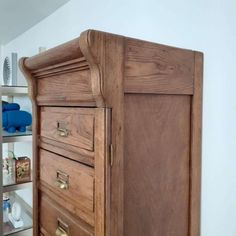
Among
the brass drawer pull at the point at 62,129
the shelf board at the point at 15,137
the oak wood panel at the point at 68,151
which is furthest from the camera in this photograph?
the shelf board at the point at 15,137

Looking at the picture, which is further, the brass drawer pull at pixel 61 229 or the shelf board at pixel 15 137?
the shelf board at pixel 15 137

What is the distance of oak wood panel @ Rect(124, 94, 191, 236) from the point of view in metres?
0.70

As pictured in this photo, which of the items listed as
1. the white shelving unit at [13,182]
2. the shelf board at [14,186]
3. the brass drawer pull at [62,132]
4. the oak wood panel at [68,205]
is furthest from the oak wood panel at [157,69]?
the shelf board at [14,186]

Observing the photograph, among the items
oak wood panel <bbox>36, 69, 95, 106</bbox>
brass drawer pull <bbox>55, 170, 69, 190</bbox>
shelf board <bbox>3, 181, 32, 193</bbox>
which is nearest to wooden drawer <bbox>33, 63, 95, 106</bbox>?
oak wood panel <bbox>36, 69, 95, 106</bbox>

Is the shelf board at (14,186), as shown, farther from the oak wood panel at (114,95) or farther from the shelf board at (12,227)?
the oak wood panel at (114,95)

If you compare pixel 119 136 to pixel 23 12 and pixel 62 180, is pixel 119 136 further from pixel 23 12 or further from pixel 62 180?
pixel 23 12

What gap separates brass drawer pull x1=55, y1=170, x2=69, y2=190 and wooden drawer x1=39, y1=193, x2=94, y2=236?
0.09 m

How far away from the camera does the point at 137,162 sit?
71 cm

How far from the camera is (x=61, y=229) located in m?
0.84

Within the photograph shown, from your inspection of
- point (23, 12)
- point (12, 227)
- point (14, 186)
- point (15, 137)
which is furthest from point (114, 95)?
point (23, 12)

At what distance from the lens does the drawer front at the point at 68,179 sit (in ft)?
2.31

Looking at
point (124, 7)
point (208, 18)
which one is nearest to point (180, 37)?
point (208, 18)

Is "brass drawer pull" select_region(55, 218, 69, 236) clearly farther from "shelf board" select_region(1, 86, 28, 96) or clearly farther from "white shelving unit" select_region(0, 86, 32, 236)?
"shelf board" select_region(1, 86, 28, 96)

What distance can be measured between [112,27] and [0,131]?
86 cm
